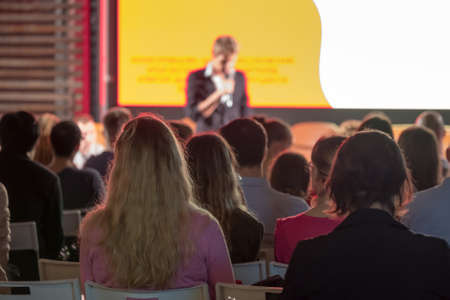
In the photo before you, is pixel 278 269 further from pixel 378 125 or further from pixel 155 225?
Answer: pixel 378 125

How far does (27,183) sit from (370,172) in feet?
7.93

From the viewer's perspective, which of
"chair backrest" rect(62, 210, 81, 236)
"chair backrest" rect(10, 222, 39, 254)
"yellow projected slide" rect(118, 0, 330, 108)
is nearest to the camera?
"chair backrest" rect(10, 222, 39, 254)

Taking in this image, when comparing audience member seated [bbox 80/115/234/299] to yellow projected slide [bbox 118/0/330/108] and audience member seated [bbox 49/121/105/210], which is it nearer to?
audience member seated [bbox 49/121/105/210]

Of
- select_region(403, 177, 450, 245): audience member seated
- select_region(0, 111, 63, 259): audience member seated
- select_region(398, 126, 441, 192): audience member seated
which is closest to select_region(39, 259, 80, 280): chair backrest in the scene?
select_region(0, 111, 63, 259): audience member seated

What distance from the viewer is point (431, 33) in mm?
8555

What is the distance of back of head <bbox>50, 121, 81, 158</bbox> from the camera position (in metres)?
4.27

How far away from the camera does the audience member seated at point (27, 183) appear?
3824mm

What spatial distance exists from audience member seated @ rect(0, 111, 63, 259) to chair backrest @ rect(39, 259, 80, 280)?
1.05 meters

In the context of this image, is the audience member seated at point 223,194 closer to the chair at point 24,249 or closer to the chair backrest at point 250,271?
the chair backrest at point 250,271

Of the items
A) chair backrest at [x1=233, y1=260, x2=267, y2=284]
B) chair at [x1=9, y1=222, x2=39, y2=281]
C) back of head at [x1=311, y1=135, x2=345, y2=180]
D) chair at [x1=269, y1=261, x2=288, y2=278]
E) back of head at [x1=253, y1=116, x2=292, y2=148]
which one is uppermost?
back of head at [x1=311, y1=135, x2=345, y2=180]

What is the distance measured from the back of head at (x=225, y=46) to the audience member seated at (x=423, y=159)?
3.37 meters

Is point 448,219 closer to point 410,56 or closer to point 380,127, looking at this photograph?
point 380,127

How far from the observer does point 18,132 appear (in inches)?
149

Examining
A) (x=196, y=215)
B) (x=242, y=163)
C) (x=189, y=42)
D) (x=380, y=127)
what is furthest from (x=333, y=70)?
(x=196, y=215)
